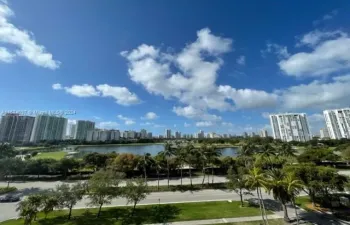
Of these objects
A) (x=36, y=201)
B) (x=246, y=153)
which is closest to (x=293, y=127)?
(x=246, y=153)

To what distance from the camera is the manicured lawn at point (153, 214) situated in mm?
23391

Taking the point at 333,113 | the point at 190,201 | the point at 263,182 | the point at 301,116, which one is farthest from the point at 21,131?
the point at 333,113

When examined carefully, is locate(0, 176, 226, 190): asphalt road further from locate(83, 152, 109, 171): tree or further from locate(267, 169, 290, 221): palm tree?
locate(267, 169, 290, 221): palm tree

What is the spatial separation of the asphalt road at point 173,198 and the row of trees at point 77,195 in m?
4.29

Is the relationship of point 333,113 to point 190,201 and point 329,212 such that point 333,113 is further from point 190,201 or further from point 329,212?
point 190,201

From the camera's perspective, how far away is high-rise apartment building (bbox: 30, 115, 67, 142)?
16712 centimetres

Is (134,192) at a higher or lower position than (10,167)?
lower

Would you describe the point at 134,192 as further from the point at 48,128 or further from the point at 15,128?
the point at 48,128

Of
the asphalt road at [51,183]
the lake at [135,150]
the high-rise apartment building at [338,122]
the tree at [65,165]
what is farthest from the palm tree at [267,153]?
the high-rise apartment building at [338,122]

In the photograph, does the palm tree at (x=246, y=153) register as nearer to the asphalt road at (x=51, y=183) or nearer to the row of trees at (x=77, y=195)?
the asphalt road at (x=51, y=183)

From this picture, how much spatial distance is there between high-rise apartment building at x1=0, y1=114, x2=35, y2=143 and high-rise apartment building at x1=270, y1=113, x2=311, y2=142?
22172cm

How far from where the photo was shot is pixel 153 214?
25.0 meters

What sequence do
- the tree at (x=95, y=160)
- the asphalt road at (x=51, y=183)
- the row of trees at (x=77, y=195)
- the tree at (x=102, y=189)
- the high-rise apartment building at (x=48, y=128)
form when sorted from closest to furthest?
the row of trees at (x=77, y=195)
the tree at (x=102, y=189)
the asphalt road at (x=51, y=183)
the tree at (x=95, y=160)
the high-rise apartment building at (x=48, y=128)

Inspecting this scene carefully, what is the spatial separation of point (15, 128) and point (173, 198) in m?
179
